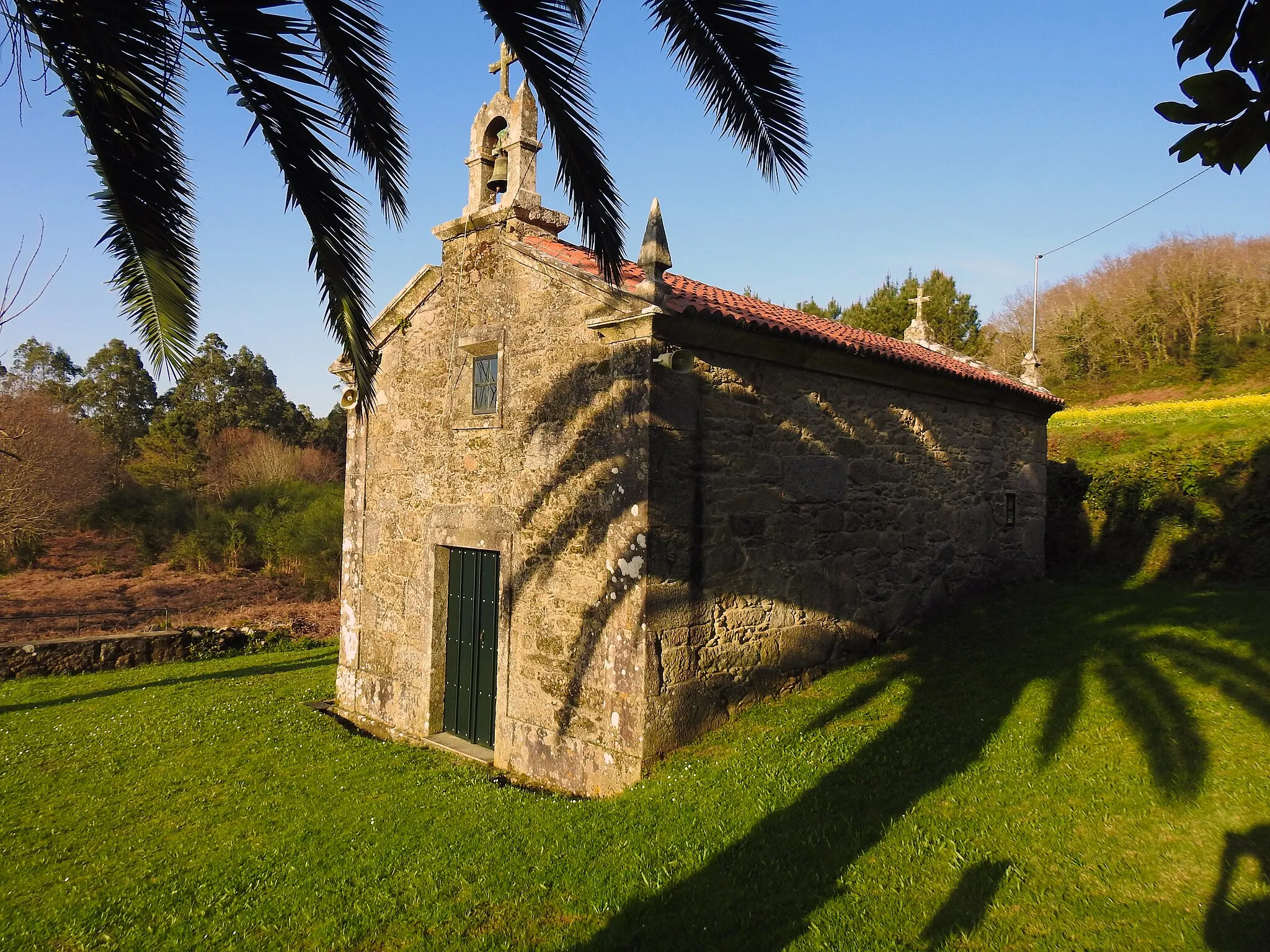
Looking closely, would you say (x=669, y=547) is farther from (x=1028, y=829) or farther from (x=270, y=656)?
(x=270, y=656)

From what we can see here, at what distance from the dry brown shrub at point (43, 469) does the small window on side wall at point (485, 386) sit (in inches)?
472

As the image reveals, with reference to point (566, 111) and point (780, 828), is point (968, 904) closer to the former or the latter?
point (780, 828)

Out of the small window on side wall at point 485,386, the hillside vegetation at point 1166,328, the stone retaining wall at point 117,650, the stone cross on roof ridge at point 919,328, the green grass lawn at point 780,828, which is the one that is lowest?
the stone retaining wall at point 117,650

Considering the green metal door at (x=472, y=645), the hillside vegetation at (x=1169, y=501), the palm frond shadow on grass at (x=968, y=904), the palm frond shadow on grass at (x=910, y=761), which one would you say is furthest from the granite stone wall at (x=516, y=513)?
the hillside vegetation at (x=1169, y=501)

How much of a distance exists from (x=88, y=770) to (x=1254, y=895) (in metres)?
9.56

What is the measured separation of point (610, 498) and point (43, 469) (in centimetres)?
2029

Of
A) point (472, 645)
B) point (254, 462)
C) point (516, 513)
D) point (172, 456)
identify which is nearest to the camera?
point (516, 513)

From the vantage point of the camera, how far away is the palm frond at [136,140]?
335cm

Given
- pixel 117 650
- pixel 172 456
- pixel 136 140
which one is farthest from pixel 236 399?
pixel 136 140

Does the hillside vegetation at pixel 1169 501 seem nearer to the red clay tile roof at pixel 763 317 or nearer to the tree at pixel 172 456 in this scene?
the red clay tile roof at pixel 763 317

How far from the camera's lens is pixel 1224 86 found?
190 cm

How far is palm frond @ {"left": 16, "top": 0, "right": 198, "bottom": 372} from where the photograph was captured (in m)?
3.35

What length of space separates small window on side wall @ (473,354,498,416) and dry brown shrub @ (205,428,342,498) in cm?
2608

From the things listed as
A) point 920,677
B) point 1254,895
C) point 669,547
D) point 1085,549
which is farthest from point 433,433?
point 1085,549
